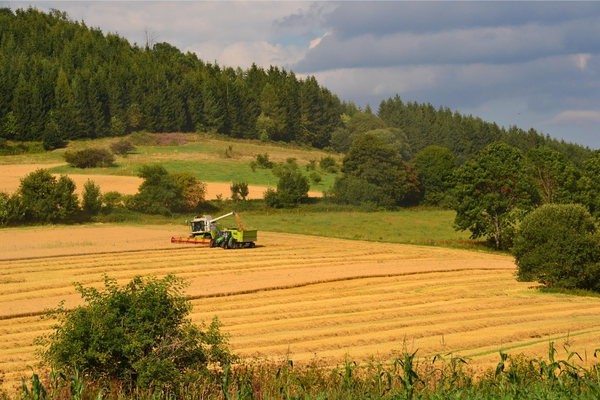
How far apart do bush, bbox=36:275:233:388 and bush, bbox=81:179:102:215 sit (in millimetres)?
59873

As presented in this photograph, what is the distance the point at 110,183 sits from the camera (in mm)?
89562

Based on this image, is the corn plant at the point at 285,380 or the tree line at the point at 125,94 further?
the tree line at the point at 125,94

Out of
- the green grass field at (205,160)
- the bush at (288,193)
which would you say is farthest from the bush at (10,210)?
the green grass field at (205,160)

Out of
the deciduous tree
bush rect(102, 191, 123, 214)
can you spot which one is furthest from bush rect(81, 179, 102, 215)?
the deciduous tree

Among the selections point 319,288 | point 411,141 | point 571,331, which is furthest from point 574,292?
point 411,141

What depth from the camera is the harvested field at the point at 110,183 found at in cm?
8491

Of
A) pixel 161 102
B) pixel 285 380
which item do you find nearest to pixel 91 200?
pixel 285 380

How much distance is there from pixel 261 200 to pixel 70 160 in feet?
116

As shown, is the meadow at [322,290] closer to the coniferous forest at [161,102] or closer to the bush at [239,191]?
the bush at [239,191]

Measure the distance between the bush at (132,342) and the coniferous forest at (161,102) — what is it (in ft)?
366

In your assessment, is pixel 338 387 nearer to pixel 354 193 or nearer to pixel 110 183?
pixel 110 183

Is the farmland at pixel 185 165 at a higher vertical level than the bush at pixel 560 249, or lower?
higher

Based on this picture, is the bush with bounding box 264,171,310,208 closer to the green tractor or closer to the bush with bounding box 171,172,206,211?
the bush with bounding box 171,172,206,211

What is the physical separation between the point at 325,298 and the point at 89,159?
80100 mm
